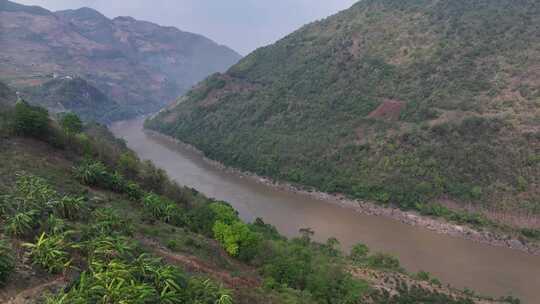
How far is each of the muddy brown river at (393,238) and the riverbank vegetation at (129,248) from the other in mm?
9615

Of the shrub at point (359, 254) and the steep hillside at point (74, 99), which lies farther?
the steep hillside at point (74, 99)

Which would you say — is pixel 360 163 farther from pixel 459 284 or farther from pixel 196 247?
pixel 196 247

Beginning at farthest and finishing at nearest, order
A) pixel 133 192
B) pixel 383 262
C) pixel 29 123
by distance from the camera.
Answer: pixel 383 262
pixel 29 123
pixel 133 192

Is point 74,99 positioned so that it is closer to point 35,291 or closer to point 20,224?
point 20,224

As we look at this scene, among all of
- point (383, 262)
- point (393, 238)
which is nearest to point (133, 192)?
point (383, 262)

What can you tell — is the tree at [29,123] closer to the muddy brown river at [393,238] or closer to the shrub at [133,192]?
the shrub at [133,192]

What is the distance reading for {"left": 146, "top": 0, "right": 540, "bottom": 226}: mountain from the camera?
185 feet

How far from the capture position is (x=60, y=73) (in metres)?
174

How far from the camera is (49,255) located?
16781 mm

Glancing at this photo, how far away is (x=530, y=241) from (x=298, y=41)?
92.8 metres

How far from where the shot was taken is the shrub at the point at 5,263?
14.8m

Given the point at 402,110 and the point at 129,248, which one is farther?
the point at 402,110

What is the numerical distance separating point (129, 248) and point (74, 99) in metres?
147

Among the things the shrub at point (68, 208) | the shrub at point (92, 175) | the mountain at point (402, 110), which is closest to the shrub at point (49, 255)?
the shrub at point (68, 208)
